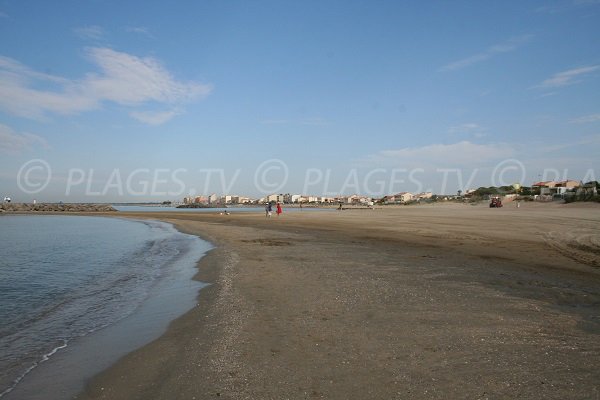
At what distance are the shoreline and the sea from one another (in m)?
0.43

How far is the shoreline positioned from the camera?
12.1 ft

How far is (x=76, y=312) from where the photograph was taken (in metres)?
7.21

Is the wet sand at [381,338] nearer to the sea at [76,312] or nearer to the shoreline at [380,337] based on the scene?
the shoreline at [380,337]

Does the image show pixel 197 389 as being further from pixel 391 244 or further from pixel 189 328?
pixel 391 244

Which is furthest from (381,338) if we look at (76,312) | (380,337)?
(76,312)

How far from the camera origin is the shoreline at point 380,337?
369cm

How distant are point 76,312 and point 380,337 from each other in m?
5.79

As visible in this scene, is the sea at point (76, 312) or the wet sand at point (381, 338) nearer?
the wet sand at point (381, 338)

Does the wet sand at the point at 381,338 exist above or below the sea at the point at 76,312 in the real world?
above

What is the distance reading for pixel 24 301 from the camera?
26.1 feet

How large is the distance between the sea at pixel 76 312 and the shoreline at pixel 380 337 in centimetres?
43

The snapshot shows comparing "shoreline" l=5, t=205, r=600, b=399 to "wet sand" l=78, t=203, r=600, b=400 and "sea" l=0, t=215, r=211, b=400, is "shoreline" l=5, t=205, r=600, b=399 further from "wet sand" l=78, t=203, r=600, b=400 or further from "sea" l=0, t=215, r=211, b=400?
"sea" l=0, t=215, r=211, b=400

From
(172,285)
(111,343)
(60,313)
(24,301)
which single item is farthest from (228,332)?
(24,301)

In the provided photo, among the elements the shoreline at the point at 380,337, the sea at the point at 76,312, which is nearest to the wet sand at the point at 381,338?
the shoreline at the point at 380,337
